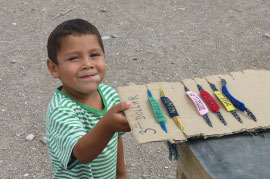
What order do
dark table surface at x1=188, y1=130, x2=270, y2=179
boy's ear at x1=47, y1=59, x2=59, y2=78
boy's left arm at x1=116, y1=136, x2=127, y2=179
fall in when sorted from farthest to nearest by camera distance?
boy's left arm at x1=116, y1=136, x2=127, y2=179
boy's ear at x1=47, y1=59, x2=59, y2=78
dark table surface at x1=188, y1=130, x2=270, y2=179

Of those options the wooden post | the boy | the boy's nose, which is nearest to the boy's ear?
the boy

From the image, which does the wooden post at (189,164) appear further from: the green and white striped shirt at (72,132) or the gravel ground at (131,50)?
the gravel ground at (131,50)

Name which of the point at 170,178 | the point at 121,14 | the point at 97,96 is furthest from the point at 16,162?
the point at 121,14

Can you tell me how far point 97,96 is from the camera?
148 cm

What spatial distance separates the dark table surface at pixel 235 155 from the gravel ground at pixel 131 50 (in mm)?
1434

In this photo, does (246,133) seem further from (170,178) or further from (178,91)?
(170,178)

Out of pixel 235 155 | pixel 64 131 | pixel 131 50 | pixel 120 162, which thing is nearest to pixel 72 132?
pixel 64 131

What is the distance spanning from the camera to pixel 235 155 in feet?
3.51

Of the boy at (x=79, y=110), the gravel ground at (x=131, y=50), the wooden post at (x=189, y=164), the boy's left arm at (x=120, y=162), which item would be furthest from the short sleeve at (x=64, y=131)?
the gravel ground at (x=131, y=50)

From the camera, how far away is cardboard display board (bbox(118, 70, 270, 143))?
1.09m

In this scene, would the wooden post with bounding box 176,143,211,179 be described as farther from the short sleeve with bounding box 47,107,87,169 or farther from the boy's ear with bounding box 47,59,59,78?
the boy's ear with bounding box 47,59,59,78

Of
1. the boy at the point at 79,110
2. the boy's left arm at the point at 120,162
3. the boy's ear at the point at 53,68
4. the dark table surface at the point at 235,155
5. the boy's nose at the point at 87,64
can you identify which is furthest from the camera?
the boy's left arm at the point at 120,162

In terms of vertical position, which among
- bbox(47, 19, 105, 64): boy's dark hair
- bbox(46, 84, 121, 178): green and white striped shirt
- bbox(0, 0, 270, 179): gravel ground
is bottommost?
bbox(0, 0, 270, 179): gravel ground

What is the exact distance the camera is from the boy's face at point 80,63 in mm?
1276
